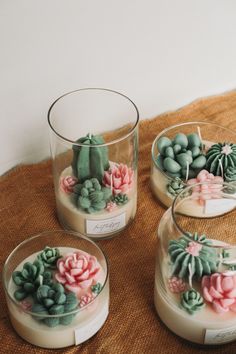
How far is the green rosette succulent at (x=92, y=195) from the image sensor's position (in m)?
0.80

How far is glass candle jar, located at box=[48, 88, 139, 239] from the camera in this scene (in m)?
0.79

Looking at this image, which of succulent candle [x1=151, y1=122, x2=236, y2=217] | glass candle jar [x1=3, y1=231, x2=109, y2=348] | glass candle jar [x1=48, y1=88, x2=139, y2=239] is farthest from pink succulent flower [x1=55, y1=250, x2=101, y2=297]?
succulent candle [x1=151, y1=122, x2=236, y2=217]

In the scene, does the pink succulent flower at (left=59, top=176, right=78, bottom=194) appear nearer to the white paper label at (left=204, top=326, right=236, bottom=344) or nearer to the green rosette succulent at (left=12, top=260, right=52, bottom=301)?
the green rosette succulent at (left=12, top=260, right=52, bottom=301)

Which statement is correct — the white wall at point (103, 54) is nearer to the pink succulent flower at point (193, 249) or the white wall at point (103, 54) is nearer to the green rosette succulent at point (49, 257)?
the green rosette succulent at point (49, 257)

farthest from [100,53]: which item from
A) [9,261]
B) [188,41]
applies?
[9,261]

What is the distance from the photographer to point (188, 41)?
1015mm

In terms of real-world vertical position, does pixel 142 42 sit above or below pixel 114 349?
above

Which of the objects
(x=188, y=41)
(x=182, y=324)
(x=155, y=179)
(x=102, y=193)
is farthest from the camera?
(x=188, y=41)

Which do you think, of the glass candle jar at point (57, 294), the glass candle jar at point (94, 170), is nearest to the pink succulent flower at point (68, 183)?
the glass candle jar at point (94, 170)

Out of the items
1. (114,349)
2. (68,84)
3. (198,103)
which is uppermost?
(68,84)

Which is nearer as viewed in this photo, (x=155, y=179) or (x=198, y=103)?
(x=155, y=179)

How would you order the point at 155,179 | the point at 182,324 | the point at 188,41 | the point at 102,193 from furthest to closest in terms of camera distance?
the point at 188,41
the point at 155,179
the point at 102,193
the point at 182,324

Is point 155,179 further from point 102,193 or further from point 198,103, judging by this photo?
point 198,103

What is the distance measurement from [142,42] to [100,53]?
0.27 feet
